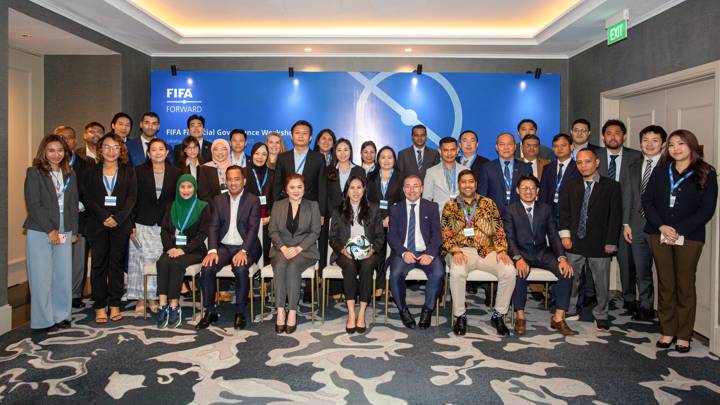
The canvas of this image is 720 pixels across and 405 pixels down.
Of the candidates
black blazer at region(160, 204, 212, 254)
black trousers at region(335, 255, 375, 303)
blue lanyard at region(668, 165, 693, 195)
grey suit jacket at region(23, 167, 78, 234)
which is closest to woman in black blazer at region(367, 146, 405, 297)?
black trousers at region(335, 255, 375, 303)

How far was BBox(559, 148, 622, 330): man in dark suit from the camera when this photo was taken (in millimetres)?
4582

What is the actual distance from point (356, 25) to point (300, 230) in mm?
3147

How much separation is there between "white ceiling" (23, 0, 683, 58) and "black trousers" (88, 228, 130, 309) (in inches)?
90.9

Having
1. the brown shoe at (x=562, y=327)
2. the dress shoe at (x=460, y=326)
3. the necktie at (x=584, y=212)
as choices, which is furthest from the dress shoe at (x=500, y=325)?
the necktie at (x=584, y=212)

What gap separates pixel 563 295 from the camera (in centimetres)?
448

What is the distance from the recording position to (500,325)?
4395 mm

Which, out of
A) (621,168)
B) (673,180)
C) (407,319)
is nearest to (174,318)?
(407,319)

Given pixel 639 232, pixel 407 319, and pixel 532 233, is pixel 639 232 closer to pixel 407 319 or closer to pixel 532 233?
Result: pixel 532 233

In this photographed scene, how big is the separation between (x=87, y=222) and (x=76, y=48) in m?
2.72

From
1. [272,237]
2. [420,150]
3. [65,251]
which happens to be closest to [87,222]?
[65,251]

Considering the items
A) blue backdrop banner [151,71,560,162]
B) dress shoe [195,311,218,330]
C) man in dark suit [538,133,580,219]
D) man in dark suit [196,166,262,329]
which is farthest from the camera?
blue backdrop banner [151,71,560,162]

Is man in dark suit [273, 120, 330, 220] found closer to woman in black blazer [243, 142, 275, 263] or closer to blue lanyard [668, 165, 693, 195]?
woman in black blazer [243, 142, 275, 263]

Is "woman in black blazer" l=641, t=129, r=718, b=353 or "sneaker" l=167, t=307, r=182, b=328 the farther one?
"sneaker" l=167, t=307, r=182, b=328

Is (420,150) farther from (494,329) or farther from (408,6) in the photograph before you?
(494,329)
